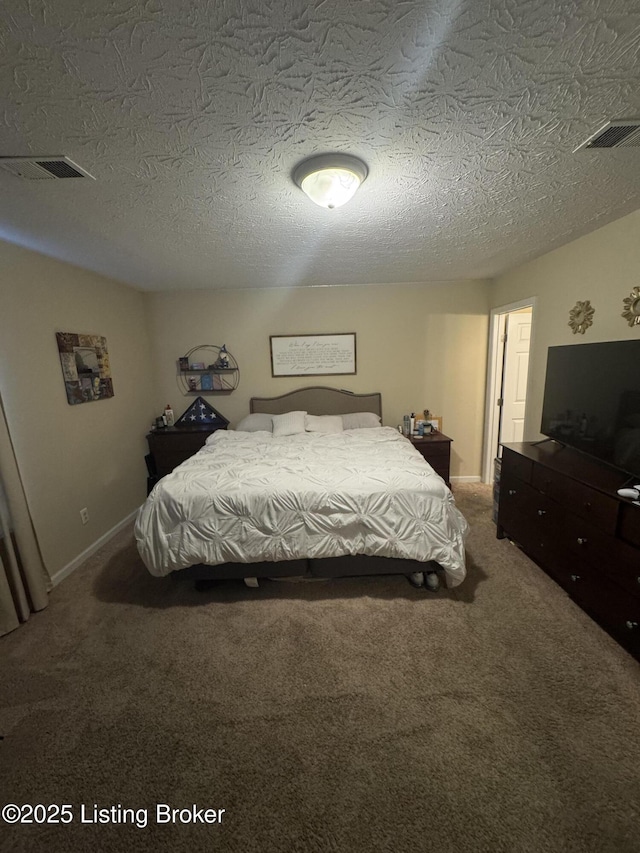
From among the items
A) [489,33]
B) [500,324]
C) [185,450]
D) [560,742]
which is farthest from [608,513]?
[185,450]

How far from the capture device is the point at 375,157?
1.37 metres

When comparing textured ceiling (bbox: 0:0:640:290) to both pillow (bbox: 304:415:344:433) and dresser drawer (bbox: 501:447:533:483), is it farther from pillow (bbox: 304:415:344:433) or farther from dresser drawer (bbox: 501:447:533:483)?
pillow (bbox: 304:415:344:433)

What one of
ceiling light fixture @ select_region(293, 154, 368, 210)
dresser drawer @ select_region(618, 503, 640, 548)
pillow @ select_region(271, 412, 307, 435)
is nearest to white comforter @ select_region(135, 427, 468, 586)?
dresser drawer @ select_region(618, 503, 640, 548)

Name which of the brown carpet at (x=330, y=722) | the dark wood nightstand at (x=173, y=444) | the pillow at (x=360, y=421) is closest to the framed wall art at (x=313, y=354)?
the pillow at (x=360, y=421)

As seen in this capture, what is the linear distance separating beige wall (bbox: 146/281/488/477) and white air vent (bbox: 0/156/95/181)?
2.37 metres

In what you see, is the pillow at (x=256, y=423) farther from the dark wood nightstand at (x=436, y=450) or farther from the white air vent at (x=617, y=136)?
the white air vent at (x=617, y=136)

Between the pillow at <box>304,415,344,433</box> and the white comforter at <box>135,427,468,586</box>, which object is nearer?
the white comforter at <box>135,427,468,586</box>

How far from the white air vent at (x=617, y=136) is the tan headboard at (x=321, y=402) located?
2.72 meters

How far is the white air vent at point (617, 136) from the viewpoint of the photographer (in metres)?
1.21

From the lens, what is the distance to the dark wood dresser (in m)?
1.60

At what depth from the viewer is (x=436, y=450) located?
350 centimetres

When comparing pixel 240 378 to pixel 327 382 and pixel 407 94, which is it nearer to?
pixel 327 382

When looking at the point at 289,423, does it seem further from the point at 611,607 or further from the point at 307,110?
the point at 611,607

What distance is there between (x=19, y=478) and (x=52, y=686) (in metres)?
1.14
